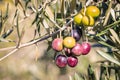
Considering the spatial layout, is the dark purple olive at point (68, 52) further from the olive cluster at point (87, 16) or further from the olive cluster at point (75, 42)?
the olive cluster at point (87, 16)

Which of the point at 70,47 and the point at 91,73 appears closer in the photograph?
the point at 70,47

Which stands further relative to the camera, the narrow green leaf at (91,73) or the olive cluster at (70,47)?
the narrow green leaf at (91,73)

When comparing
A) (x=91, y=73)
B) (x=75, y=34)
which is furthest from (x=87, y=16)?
(x=91, y=73)

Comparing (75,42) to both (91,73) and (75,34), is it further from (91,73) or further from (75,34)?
(91,73)

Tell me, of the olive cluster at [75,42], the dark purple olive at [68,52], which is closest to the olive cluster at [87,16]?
the olive cluster at [75,42]

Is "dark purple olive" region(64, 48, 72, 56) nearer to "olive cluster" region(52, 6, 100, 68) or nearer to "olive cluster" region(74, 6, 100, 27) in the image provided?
"olive cluster" region(52, 6, 100, 68)

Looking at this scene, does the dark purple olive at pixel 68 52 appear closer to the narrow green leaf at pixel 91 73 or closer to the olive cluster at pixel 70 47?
the olive cluster at pixel 70 47

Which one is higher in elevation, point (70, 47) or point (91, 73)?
point (70, 47)

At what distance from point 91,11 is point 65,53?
155mm

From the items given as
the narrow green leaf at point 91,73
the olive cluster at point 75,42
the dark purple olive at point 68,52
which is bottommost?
the narrow green leaf at point 91,73

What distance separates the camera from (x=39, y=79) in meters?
3.16

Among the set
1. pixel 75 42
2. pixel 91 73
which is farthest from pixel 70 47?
pixel 91 73

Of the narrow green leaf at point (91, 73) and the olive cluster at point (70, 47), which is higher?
the olive cluster at point (70, 47)

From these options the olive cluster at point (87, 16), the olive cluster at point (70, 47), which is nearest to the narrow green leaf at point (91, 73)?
the olive cluster at point (70, 47)
